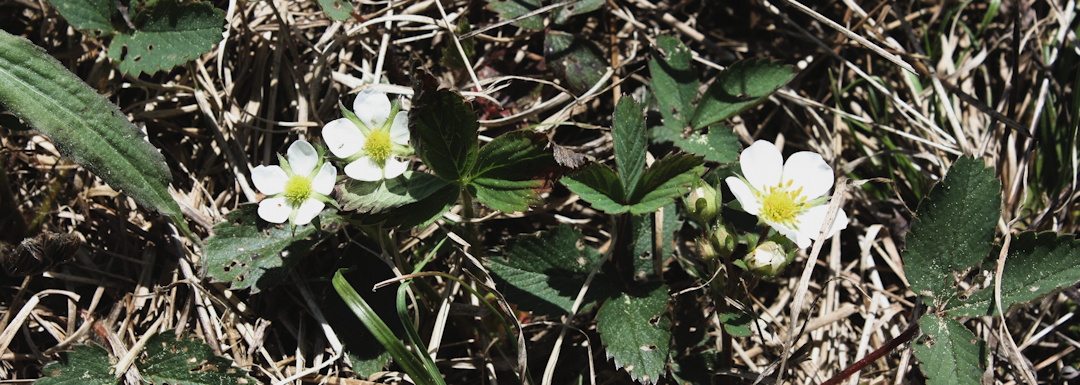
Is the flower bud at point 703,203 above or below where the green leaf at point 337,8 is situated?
below

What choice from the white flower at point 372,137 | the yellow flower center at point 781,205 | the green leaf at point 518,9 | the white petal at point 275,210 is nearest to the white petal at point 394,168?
the white flower at point 372,137

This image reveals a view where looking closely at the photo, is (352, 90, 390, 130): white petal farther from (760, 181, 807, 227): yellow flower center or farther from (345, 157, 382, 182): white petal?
(760, 181, 807, 227): yellow flower center

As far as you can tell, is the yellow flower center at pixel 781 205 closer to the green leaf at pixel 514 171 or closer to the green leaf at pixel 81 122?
the green leaf at pixel 514 171

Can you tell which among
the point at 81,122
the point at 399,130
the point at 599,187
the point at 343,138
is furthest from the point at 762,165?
the point at 81,122

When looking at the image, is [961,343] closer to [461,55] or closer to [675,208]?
[675,208]

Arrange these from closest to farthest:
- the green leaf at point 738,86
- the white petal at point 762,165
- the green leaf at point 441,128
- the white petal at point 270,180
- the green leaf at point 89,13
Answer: the green leaf at point 441,128
the white petal at point 270,180
the white petal at point 762,165
the green leaf at point 89,13
the green leaf at point 738,86

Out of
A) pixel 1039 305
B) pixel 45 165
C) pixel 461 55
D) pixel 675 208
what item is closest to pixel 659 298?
pixel 675 208
